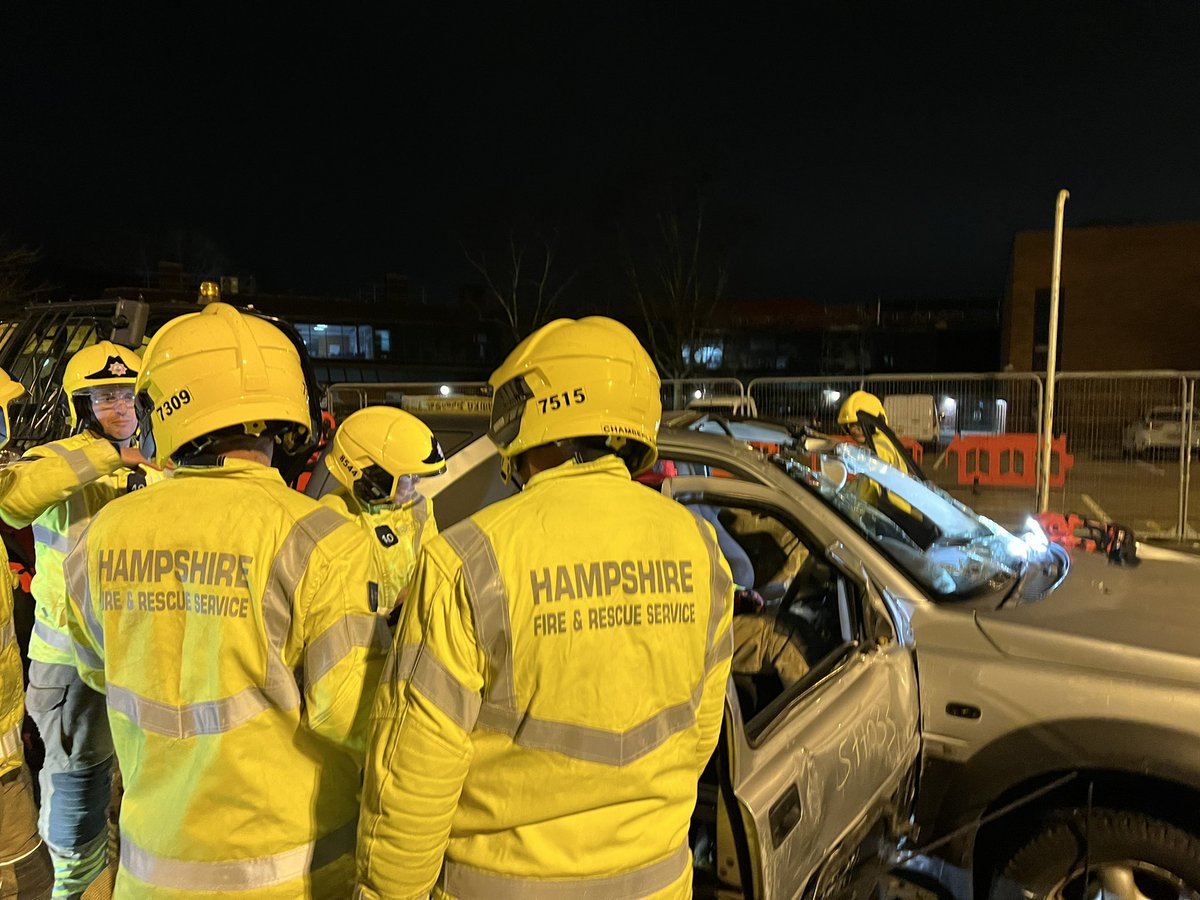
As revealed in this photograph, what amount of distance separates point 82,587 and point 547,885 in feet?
3.92

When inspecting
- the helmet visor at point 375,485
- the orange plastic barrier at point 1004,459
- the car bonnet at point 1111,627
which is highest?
the helmet visor at point 375,485

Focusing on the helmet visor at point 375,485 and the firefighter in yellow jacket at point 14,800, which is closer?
the firefighter in yellow jacket at point 14,800

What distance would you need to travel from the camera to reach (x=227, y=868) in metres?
1.55

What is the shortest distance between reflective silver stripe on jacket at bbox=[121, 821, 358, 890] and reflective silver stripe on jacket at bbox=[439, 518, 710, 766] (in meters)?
0.55

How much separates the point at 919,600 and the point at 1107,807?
32.2 inches

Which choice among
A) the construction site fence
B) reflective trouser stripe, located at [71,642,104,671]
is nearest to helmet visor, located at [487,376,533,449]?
reflective trouser stripe, located at [71,642,104,671]

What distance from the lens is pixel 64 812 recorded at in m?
2.78

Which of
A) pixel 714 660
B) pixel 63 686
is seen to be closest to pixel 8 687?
pixel 63 686

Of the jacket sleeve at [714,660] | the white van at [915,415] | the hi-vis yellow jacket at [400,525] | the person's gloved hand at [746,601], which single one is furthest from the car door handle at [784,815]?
the white van at [915,415]

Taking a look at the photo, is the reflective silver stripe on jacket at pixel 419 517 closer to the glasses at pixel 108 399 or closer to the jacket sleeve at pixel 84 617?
the glasses at pixel 108 399

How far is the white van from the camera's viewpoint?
10195mm

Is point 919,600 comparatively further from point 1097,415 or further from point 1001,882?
point 1097,415

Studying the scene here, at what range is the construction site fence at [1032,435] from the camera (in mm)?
9188

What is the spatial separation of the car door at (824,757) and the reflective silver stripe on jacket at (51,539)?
228cm
